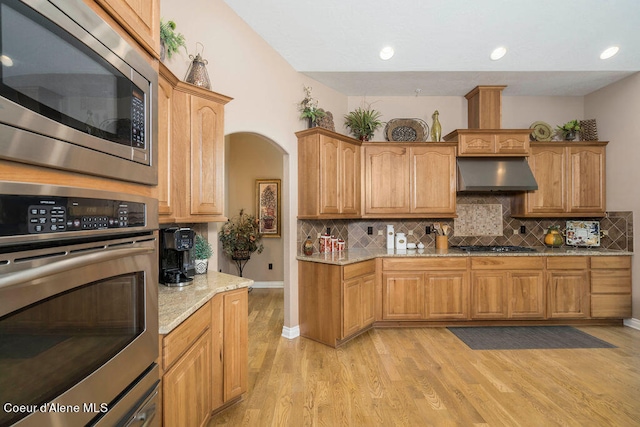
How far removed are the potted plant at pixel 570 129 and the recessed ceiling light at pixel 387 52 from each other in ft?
9.31

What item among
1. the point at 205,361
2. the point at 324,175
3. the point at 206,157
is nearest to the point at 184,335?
the point at 205,361

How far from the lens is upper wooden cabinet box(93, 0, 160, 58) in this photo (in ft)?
2.94

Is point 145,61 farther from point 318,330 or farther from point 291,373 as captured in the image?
point 318,330

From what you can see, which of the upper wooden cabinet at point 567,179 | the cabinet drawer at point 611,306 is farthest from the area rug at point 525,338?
the upper wooden cabinet at point 567,179

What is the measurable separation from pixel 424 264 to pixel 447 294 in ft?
1.57

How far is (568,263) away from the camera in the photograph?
389 cm

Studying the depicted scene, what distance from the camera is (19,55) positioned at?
0.59m

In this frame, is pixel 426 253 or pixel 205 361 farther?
pixel 426 253

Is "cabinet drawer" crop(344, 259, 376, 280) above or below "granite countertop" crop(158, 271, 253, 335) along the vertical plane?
below

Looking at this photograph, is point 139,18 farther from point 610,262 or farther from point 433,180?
point 610,262

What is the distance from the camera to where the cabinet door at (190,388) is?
1.37m

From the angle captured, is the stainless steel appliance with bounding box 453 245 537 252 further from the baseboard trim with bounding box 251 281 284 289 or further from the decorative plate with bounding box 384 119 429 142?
the baseboard trim with bounding box 251 281 284 289

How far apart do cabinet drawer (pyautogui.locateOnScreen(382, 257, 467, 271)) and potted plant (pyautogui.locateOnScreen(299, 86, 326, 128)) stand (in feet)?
6.34

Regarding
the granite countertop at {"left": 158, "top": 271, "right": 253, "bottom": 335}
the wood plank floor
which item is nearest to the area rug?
the wood plank floor
